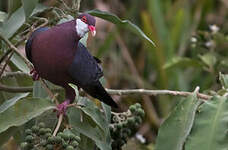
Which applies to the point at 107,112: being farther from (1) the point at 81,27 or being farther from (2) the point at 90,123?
(1) the point at 81,27

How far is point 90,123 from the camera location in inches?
51.8

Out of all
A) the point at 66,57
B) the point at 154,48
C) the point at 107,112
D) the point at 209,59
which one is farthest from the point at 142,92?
the point at 154,48

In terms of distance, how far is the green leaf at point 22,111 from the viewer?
1.20 m

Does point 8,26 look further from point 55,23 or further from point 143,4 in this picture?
point 143,4

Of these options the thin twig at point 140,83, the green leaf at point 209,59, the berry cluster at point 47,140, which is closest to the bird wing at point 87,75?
the berry cluster at point 47,140

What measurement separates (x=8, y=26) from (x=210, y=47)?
42.6 inches

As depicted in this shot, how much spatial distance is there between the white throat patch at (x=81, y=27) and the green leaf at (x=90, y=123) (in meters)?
0.19

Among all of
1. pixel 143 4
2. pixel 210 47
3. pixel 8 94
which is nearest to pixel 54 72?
pixel 8 94

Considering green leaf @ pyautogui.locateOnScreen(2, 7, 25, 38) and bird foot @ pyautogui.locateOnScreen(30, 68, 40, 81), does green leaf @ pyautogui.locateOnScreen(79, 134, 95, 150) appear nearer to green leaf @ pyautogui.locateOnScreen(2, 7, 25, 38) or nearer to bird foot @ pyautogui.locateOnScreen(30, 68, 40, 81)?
bird foot @ pyautogui.locateOnScreen(30, 68, 40, 81)

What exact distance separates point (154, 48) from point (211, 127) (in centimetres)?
194

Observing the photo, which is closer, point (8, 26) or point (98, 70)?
point (8, 26)

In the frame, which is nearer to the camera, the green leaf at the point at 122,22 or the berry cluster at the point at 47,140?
the berry cluster at the point at 47,140

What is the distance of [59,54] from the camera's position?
1.40 m

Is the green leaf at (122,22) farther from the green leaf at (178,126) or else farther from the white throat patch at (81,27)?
the green leaf at (178,126)
